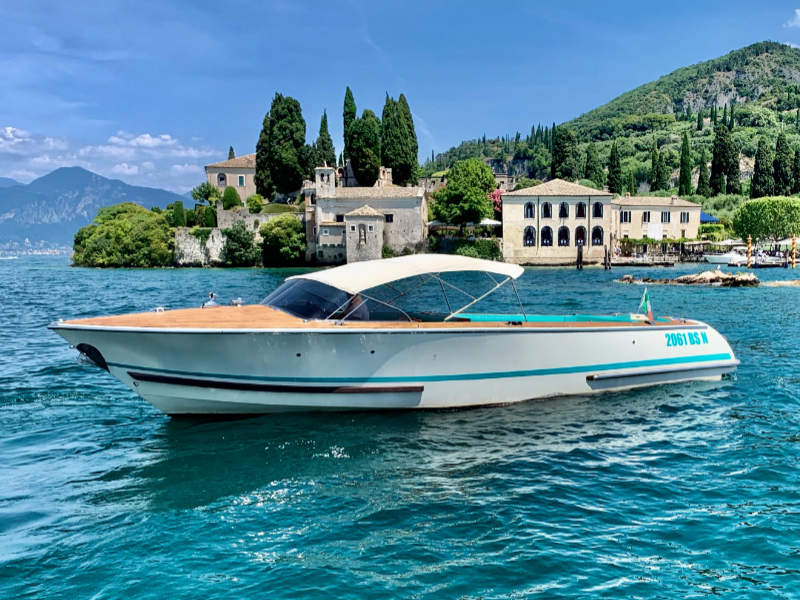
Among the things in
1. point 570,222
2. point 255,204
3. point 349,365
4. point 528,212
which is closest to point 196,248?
point 255,204

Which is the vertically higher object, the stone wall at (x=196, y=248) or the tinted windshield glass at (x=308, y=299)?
the stone wall at (x=196, y=248)

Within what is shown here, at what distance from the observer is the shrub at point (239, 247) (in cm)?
7300

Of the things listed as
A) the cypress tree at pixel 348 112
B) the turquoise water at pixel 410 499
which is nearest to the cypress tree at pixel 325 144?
the cypress tree at pixel 348 112

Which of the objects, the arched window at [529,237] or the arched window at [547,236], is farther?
→ the arched window at [529,237]

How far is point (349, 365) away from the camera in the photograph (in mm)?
9234

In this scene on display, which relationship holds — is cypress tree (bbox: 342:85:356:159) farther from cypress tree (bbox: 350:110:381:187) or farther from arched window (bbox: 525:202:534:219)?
arched window (bbox: 525:202:534:219)

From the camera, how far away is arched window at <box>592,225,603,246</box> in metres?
68.6

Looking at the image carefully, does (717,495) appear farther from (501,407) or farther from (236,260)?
(236,260)

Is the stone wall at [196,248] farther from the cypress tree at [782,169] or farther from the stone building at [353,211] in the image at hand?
the cypress tree at [782,169]

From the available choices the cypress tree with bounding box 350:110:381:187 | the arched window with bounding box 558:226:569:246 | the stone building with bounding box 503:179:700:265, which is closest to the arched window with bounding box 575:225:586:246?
the stone building with bounding box 503:179:700:265

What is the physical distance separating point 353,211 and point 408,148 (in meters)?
17.8

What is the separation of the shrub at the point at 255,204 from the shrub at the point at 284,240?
6.21 metres

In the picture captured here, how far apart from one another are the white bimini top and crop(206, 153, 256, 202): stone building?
83.8 m

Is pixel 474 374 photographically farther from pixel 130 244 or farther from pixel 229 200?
pixel 229 200
